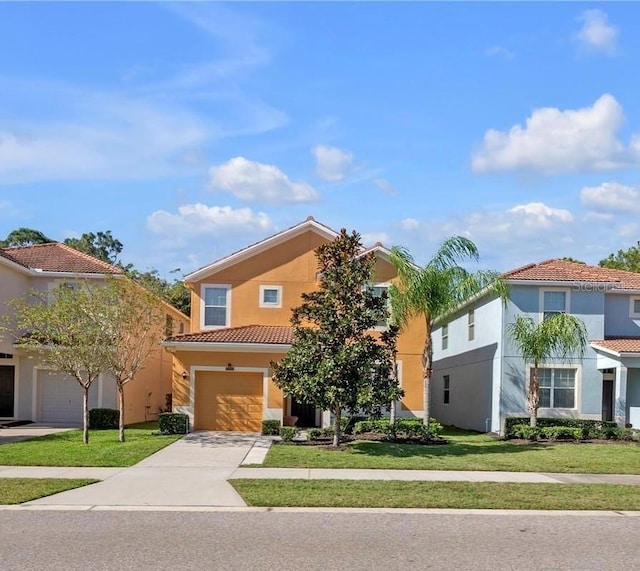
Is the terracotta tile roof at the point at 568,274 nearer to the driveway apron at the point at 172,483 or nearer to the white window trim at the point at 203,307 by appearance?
the white window trim at the point at 203,307

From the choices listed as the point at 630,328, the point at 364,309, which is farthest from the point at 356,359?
the point at 630,328

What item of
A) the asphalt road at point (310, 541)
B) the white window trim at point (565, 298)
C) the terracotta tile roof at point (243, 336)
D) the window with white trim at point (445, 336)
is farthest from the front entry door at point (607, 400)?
the asphalt road at point (310, 541)

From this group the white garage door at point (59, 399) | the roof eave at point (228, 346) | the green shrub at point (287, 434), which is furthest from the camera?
the white garage door at point (59, 399)

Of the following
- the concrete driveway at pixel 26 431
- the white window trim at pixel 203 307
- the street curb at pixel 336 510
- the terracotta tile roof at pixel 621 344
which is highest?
the white window trim at pixel 203 307

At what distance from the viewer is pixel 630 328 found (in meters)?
25.7

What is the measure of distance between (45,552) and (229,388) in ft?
53.1

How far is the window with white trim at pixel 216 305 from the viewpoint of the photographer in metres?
25.6

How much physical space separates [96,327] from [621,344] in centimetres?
1730

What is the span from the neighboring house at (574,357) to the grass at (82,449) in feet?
38.0

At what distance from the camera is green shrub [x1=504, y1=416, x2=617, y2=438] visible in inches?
860

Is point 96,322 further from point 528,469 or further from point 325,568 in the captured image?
point 325,568

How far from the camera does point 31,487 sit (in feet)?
38.2

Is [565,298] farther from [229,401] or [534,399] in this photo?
[229,401]

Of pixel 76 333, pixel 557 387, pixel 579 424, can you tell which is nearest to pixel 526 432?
pixel 579 424
